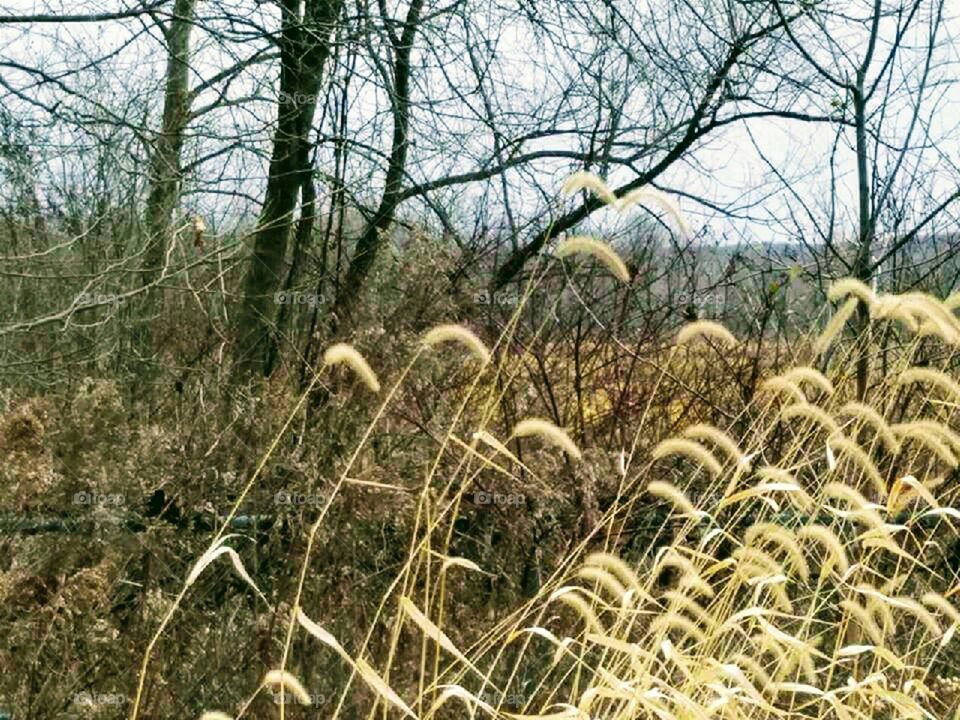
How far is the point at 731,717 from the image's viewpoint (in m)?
2.86

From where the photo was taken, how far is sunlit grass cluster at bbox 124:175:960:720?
299 cm

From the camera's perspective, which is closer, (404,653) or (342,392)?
(404,653)

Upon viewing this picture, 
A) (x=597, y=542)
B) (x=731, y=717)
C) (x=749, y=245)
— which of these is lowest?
(x=597, y=542)

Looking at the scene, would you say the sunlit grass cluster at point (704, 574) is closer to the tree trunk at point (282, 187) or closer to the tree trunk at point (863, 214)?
the tree trunk at point (863, 214)

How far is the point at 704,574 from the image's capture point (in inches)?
140

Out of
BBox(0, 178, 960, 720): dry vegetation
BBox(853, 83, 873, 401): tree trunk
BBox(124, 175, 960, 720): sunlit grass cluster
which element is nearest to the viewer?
BBox(124, 175, 960, 720): sunlit grass cluster

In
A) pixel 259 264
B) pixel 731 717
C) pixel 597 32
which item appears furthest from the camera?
pixel 259 264

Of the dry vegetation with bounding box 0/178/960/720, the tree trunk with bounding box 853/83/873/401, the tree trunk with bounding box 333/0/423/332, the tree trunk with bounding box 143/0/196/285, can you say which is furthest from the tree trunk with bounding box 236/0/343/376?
the tree trunk with bounding box 853/83/873/401

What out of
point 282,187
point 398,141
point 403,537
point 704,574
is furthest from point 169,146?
point 704,574

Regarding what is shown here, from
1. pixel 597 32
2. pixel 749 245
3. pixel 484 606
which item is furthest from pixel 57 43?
pixel 484 606

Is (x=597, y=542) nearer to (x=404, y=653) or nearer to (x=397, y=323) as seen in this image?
(x=404, y=653)

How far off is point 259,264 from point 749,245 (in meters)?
4.33

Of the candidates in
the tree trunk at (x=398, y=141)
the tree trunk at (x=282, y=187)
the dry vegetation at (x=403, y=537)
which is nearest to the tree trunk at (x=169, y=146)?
the tree trunk at (x=282, y=187)

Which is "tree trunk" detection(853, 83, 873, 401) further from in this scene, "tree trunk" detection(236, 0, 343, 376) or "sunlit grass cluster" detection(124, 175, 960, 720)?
"tree trunk" detection(236, 0, 343, 376)
